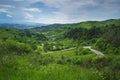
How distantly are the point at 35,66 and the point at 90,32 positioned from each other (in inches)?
7307

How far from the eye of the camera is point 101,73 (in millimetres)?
5047

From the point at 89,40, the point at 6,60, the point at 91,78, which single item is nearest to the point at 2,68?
the point at 6,60

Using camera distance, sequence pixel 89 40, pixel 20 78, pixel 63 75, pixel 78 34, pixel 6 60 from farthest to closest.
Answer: pixel 78 34 < pixel 89 40 < pixel 6 60 < pixel 63 75 < pixel 20 78

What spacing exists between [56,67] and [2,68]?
166 centimetres

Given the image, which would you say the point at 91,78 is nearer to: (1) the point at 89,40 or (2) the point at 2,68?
(2) the point at 2,68

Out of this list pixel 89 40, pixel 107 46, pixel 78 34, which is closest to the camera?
pixel 107 46

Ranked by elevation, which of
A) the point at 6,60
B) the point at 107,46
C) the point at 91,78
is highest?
the point at 6,60

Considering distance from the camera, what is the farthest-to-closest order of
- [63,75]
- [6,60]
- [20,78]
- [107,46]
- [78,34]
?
[78,34], [107,46], [6,60], [63,75], [20,78]

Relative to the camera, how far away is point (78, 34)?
652ft

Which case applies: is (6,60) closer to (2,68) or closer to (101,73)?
(2,68)

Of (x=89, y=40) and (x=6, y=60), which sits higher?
(x=6, y=60)

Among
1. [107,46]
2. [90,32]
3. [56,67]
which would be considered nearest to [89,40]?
[90,32]

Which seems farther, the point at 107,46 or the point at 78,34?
the point at 78,34

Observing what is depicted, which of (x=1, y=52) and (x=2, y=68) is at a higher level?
(x=1, y=52)
